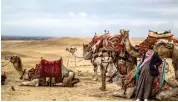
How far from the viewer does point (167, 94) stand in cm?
1116

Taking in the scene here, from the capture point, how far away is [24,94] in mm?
12539

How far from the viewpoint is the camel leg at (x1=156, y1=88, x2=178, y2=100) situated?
1116 centimetres

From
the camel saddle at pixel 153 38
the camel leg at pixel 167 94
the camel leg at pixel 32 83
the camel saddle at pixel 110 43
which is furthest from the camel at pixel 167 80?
the camel leg at pixel 32 83

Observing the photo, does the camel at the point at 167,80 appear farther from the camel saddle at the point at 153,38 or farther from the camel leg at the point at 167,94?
the camel saddle at the point at 153,38

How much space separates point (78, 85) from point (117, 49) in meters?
2.81

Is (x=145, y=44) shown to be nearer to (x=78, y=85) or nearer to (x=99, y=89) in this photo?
(x=99, y=89)

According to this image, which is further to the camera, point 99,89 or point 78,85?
point 78,85

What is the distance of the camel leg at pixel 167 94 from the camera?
11156mm

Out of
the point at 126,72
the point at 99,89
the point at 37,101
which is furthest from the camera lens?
the point at 99,89

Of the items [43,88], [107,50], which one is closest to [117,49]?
[107,50]

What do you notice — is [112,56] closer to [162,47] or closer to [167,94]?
[162,47]

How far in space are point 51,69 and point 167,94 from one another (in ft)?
13.8

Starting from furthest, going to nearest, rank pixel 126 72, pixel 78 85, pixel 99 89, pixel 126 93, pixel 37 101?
pixel 78 85 < pixel 99 89 < pixel 126 72 < pixel 126 93 < pixel 37 101

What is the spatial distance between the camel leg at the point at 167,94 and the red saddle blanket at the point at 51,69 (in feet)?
12.7
